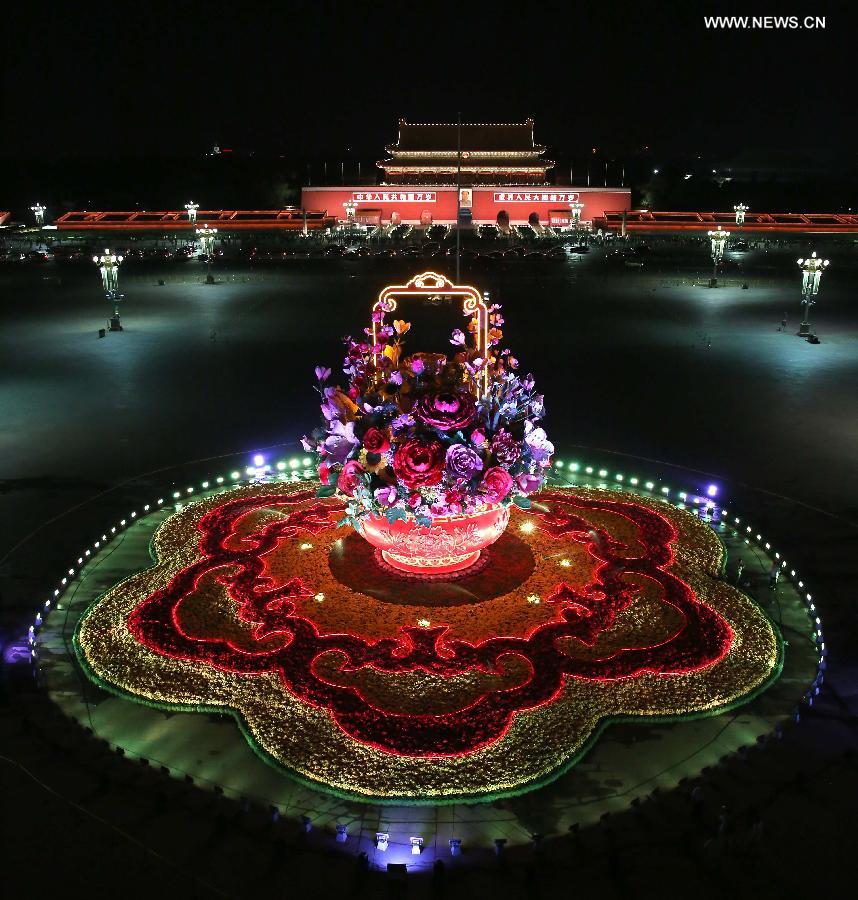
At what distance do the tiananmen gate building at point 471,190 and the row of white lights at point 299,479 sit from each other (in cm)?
4150

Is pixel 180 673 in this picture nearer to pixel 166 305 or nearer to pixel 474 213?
pixel 166 305

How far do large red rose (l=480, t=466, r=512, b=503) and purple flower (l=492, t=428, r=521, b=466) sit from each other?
9 centimetres

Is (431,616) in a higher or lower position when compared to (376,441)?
lower

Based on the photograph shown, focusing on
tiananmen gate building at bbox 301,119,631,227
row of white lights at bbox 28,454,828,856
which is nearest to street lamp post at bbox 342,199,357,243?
tiananmen gate building at bbox 301,119,631,227

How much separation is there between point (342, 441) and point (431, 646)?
1.72 m

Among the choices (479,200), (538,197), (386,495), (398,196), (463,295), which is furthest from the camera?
(479,200)

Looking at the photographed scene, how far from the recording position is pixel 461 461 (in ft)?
20.5

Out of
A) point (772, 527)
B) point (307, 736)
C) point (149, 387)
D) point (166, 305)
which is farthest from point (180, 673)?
point (166, 305)

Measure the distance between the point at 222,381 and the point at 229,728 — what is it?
1090 centimetres

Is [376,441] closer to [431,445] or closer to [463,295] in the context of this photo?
[431,445]

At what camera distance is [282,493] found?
9.02 metres

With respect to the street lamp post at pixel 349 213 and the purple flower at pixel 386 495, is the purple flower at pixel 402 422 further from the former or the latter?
the street lamp post at pixel 349 213

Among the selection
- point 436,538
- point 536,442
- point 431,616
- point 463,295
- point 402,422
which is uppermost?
point 463,295

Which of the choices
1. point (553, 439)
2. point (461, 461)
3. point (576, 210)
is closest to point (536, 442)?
point (461, 461)
